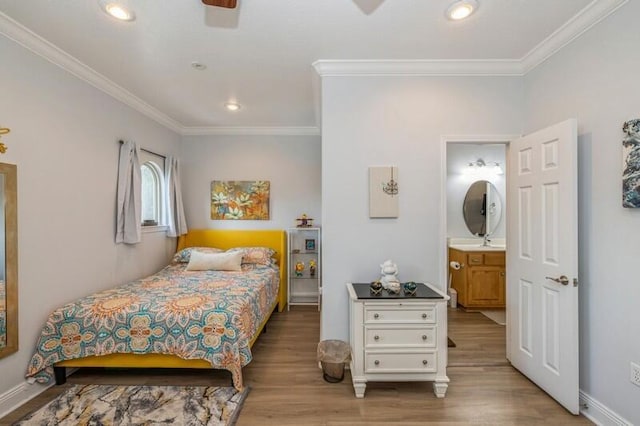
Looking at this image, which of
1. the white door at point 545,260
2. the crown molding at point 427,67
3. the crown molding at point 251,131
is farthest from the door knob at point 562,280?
the crown molding at point 251,131

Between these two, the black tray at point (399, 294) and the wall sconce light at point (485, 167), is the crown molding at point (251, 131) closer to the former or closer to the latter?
the wall sconce light at point (485, 167)

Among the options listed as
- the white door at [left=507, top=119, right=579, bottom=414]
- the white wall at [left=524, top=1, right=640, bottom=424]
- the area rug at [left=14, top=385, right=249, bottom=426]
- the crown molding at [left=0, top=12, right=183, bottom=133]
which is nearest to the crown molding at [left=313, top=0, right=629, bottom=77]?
the white wall at [left=524, top=1, right=640, bottom=424]

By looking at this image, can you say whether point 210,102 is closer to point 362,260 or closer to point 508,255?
point 362,260

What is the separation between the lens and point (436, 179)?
267 cm

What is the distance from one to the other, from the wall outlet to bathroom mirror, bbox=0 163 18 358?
3880 millimetres

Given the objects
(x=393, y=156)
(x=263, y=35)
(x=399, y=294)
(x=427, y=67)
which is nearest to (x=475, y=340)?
(x=399, y=294)

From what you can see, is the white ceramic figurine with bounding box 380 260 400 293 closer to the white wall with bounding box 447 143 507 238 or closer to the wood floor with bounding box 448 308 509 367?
the wood floor with bounding box 448 308 509 367

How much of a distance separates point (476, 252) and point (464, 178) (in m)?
1.27

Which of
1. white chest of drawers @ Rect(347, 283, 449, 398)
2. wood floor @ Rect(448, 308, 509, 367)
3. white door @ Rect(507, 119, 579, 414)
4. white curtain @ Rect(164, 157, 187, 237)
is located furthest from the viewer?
white curtain @ Rect(164, 157, 187, 237)

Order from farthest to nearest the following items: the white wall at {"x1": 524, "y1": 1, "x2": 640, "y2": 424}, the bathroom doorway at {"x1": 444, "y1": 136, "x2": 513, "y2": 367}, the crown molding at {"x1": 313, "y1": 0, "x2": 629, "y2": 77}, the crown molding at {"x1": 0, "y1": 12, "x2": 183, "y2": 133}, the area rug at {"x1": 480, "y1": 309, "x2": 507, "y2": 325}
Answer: the area rug at {"x1": 480, "y1": 309, "x2": 507, "y2": 325} → the bathroom doorway at {"x1": 444, "y1": 136, "x2": 513, "y2": 367} → the crown molding at {"x1": 313, "y1": 0, "x2": 629, "y2": 77} → the crown molding at {"x1": 0, "y1": 12, "x2": 183, "y2": 133} → the white wall at {"x1": 524, "y1": 1, "x2": 640, "y2": 424}

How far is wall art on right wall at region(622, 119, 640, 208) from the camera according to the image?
1719mm

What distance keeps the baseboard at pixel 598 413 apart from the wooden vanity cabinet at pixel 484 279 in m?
2.05

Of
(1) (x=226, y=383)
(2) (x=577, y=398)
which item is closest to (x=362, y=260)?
(1) (x=226, y=383)

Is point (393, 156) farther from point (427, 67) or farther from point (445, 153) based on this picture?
point (427, 67)
